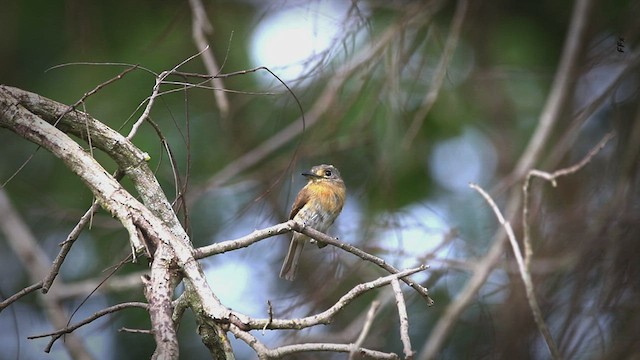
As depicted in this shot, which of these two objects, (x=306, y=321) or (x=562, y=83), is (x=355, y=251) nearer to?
(x=306, y=321)

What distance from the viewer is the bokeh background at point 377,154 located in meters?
4.28

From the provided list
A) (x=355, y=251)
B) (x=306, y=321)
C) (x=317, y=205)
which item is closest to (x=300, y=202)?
(x=317, y=205)

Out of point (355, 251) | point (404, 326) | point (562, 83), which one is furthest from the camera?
point (562, 83)

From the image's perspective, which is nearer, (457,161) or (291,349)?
(291,349)

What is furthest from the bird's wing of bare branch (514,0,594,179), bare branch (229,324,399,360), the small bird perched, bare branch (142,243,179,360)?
bare branch (229,324,399,360)

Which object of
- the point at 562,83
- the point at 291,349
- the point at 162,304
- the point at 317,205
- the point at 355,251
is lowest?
the point at 291,349

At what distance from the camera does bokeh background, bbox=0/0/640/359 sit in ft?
14.0

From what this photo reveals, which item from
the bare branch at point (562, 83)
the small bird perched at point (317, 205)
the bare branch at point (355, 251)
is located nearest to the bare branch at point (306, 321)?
the bare branch at point (355, 251)

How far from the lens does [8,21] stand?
666 cm

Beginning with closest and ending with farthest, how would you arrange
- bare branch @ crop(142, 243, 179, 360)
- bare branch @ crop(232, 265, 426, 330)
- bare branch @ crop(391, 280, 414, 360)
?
bare branch @ crop(391, 280, 414, 360)
bare branch @ crop(142, 243, 179, 360)
bare branch @ crop(232, 265, 426, 330)

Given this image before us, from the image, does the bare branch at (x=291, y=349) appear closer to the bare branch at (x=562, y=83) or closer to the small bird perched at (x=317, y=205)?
the small bird perched at (x=317, y=205)


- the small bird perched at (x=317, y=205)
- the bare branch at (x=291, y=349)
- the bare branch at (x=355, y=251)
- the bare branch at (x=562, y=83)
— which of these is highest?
the bare branch at (x=562, y=83)

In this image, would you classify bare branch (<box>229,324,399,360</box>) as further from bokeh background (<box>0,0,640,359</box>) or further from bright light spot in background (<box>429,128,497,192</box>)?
bright light spot in background (<box>429,128,497,192</box>)

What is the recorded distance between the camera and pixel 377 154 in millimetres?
5523
